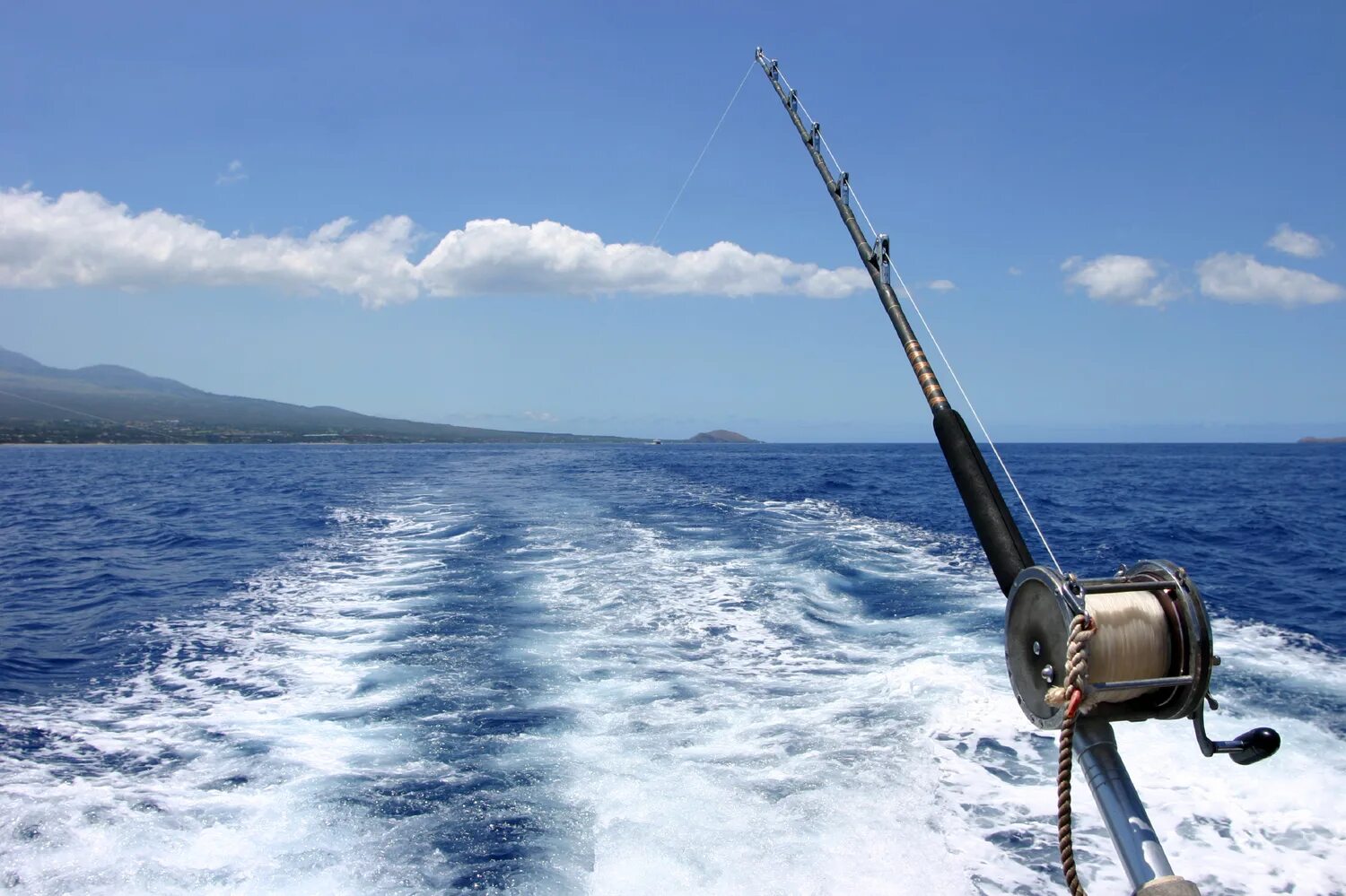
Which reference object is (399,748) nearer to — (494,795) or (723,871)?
(494,795)

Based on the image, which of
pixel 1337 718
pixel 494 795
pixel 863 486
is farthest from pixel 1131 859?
pixel 863 486

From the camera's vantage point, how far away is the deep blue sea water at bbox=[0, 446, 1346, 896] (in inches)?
192

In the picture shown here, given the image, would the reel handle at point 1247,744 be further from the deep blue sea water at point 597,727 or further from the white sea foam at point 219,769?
the white sea foam at point 219,769

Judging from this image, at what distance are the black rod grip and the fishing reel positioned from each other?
0.43m

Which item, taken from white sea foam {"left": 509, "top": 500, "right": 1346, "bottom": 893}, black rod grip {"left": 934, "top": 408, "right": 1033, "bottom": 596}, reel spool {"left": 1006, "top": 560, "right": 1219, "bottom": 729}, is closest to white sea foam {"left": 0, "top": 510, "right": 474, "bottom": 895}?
white sea foam {"left": 509, "top": 500, "right": 1346, "bottom": 893}

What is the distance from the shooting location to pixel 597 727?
688 centimetres

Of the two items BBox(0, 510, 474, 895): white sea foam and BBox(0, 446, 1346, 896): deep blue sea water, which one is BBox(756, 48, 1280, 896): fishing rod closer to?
BBox(0, 446, 1346, 896): deep blue sea water

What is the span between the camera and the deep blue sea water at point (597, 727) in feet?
16.0

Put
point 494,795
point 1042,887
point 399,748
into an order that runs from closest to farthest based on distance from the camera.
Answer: point 1042,887 < point 494,795 < point 399,748

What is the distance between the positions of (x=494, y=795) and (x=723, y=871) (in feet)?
5.64

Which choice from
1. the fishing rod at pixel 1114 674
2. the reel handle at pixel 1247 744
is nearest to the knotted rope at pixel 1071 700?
the fishing rod at pixel 1114 674

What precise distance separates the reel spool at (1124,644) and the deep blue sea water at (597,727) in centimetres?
279

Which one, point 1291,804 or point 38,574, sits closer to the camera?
point 1291,804

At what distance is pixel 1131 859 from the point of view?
2.03 meters
